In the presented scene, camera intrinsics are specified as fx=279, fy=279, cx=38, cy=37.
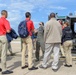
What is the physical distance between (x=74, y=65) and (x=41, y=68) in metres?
1.45

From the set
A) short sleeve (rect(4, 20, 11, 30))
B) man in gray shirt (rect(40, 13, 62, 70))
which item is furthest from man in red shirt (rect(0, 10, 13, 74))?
man in gray shirt (rect(40, 13, 62, 70))

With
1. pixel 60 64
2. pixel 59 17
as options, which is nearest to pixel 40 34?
pixel 60 64

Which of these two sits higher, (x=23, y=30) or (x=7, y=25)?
(x=7, y=25)

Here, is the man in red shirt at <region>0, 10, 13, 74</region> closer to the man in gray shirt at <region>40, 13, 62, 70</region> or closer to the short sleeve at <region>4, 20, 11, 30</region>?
the short sleeve at <region>4, 20, 11, 30</region>

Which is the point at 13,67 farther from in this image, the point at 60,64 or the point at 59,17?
the point at 59,17

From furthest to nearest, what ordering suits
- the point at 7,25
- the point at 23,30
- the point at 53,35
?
1. the point at 23,30
2. the point at 53,35
3. the point at 7,25

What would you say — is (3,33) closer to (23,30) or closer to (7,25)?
(7,25)

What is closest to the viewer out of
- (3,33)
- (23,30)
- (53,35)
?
(3,33)

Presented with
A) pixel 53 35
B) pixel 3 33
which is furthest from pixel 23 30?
pixel 53 35

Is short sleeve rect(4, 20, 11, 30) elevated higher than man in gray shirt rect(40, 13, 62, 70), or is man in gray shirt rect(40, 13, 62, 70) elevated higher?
short sleeve rect(4, 20, 11, 30)

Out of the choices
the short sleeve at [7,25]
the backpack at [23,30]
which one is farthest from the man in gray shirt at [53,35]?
the short sleeve at [7,25]

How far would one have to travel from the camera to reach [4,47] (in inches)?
350

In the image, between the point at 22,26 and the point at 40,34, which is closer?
the point at 22,26

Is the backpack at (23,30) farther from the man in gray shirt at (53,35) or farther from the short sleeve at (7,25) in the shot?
the short sleeve at (7,25)
